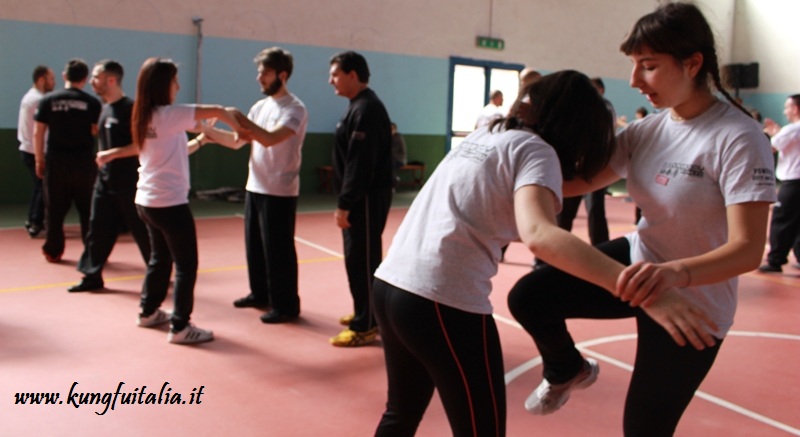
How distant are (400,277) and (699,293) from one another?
925 millimetres

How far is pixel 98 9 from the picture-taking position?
1048 cm

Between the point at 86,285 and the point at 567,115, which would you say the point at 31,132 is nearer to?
the point at 86,285

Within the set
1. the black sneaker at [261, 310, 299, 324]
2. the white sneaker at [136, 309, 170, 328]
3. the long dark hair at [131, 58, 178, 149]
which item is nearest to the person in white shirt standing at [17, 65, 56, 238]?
the white sneaker at [136, 309, 170, 328]

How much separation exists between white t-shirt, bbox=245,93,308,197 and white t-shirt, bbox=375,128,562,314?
295cm

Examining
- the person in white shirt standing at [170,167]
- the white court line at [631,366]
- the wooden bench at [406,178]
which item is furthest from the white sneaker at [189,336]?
the wooden bench at [406,178]

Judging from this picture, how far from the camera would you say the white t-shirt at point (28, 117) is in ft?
27.2

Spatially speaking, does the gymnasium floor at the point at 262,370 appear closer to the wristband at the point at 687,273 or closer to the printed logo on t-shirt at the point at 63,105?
the printed logo on t-shirt at the point at 63,105

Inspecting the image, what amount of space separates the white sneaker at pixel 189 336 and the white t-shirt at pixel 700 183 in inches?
119

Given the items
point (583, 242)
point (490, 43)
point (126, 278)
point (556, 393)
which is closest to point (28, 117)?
point (126, 278)

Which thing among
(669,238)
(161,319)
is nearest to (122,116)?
(161,319)

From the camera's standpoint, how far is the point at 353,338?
4.63 metres

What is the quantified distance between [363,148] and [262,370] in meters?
1.42

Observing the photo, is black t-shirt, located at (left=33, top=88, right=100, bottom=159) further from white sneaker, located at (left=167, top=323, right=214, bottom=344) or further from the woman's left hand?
the woman's left hand

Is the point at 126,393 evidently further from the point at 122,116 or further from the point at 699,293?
the point at 699,293
